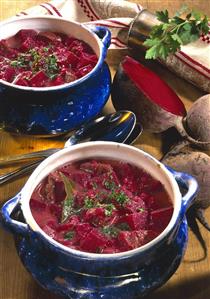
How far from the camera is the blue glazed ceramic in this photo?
34.8 inches

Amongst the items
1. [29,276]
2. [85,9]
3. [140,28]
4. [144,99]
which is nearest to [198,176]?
[144,99]

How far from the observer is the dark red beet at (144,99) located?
1259mm

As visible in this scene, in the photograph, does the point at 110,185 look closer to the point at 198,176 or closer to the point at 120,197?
the point at 120,197

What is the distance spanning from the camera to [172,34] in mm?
1334

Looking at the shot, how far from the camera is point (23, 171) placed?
1213 millimetres

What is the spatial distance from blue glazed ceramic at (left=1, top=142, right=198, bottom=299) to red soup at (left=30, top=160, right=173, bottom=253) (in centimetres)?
2

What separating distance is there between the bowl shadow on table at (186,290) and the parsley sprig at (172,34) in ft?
1.64

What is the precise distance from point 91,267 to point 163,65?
2.41 feet

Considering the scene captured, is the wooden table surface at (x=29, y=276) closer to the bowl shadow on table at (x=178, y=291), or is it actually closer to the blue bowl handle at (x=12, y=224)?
the bowl shadow on table at (x=178, y=291)

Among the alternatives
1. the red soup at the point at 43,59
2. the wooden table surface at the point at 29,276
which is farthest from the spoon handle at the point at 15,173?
the red soup at the point at 43,59

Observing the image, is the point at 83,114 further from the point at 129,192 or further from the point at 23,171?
the point at 129,192

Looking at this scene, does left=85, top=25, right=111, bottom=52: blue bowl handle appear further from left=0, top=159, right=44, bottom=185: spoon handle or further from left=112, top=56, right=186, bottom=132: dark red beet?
left=0, top=159, right=44, bottom=185: spoon handle

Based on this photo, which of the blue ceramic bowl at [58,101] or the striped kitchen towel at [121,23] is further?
the striped kitchen towel at [121,23]

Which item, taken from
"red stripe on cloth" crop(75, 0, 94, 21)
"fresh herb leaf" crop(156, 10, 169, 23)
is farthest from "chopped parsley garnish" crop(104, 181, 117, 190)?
"red stripe on cloth" crop(75, 0, 94, 21)
